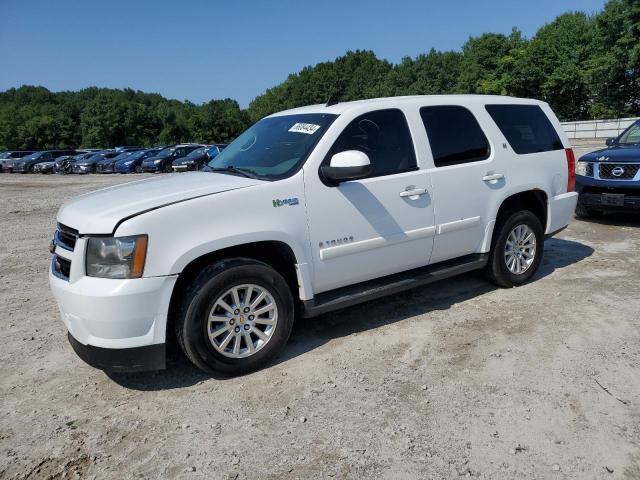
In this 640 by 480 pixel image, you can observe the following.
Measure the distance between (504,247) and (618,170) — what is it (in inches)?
153

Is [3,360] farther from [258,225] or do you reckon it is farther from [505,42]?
[505,42]

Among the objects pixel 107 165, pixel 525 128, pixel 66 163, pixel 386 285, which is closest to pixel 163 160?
pixel 107 165

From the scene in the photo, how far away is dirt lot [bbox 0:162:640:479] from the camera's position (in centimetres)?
268

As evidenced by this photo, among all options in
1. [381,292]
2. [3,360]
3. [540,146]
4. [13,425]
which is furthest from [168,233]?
[540,146]

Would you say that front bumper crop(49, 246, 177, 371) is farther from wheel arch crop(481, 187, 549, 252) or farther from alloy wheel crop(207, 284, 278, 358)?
wheel arch crop(481, 187, 549, 252)

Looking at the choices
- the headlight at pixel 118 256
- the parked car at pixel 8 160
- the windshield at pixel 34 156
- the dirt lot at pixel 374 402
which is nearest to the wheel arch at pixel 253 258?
the headlight at pixel 118 256

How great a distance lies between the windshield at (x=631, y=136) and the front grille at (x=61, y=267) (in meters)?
8.50

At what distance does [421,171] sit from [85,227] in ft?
8.52

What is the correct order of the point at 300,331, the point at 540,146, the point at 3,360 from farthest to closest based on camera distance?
the point at 540,146
the point at 300,331
the point at 3,360

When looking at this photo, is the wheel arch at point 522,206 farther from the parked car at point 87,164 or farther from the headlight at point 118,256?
the parked car at point 87,164

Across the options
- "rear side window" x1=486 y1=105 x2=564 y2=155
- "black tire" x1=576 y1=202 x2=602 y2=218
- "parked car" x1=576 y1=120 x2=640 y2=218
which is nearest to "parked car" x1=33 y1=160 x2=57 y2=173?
"black tire" x1=576 y1=202 x2=602 y2=218

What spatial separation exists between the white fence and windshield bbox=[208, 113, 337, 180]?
39.9 m

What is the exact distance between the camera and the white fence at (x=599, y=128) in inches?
1521

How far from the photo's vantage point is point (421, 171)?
4281 millimetres
